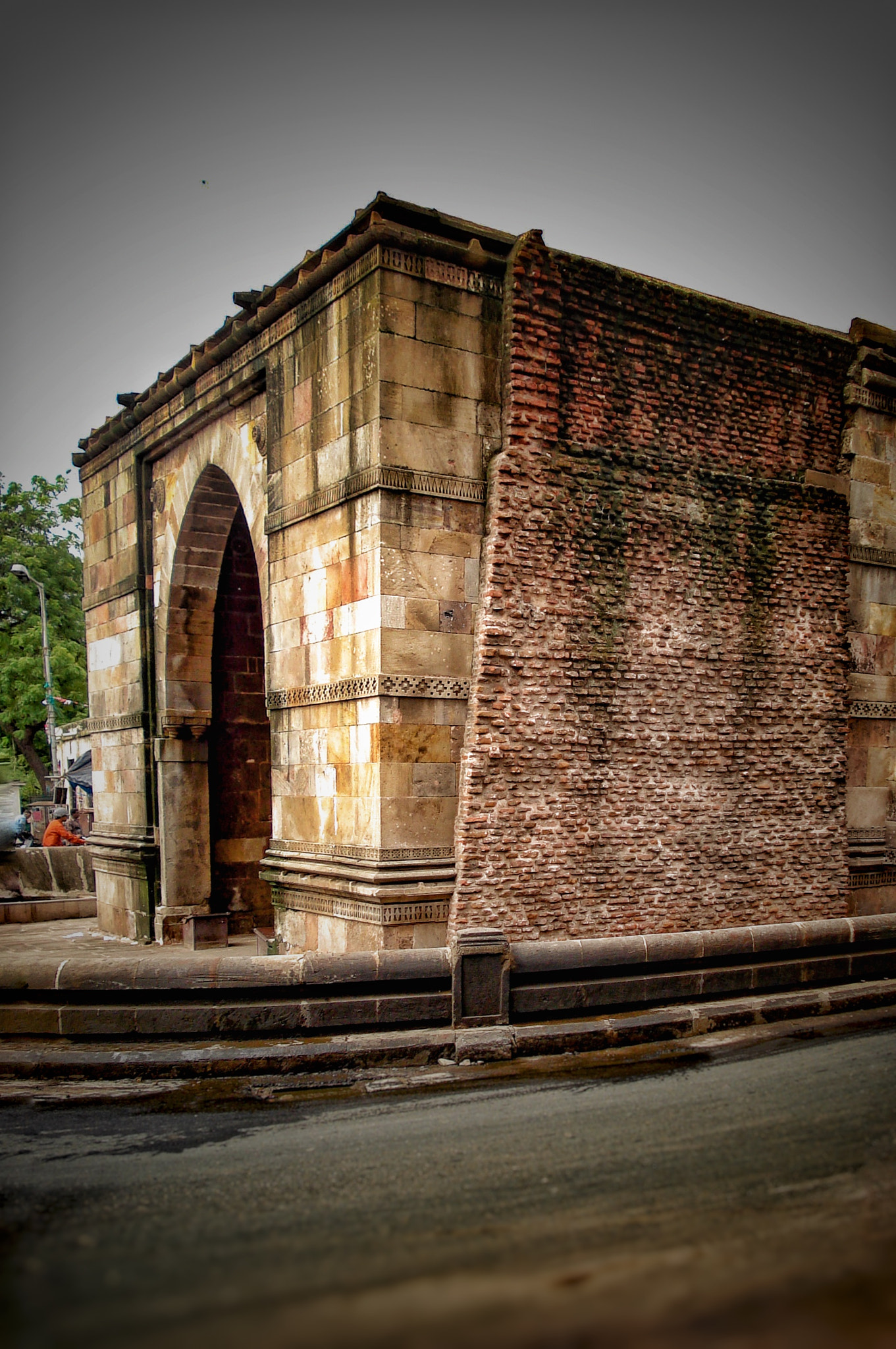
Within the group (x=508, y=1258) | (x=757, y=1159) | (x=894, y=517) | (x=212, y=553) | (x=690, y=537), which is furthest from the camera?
(x=212, y=553)

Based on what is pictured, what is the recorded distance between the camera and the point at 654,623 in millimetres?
9953

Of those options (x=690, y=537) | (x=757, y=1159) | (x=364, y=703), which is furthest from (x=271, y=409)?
(x=757, y=1159)

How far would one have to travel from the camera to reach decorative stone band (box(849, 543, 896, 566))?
11.7 m

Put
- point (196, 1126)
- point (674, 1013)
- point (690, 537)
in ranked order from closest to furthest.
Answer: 1. point (196, 1126)
2. point (674, 1013)
3. point (690, 537)

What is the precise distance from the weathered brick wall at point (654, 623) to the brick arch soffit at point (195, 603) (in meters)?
5.43

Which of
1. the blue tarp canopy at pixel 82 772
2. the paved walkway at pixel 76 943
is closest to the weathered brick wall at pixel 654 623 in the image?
the paved walkway at pixel 76 943

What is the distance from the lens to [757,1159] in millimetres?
4672

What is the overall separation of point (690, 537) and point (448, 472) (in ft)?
8.72

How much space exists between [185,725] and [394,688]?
5541 millimetres

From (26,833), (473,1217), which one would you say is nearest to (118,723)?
(26,833)

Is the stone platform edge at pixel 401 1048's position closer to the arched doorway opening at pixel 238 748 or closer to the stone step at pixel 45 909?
the arched doorway opening at pixel 238 748

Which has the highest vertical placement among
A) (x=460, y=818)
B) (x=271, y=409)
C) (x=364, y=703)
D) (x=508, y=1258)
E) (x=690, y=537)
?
(x=271, y=409)

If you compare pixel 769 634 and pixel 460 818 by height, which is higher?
pixel 769 634

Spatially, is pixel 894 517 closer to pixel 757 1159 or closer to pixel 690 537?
pixel 690 537
